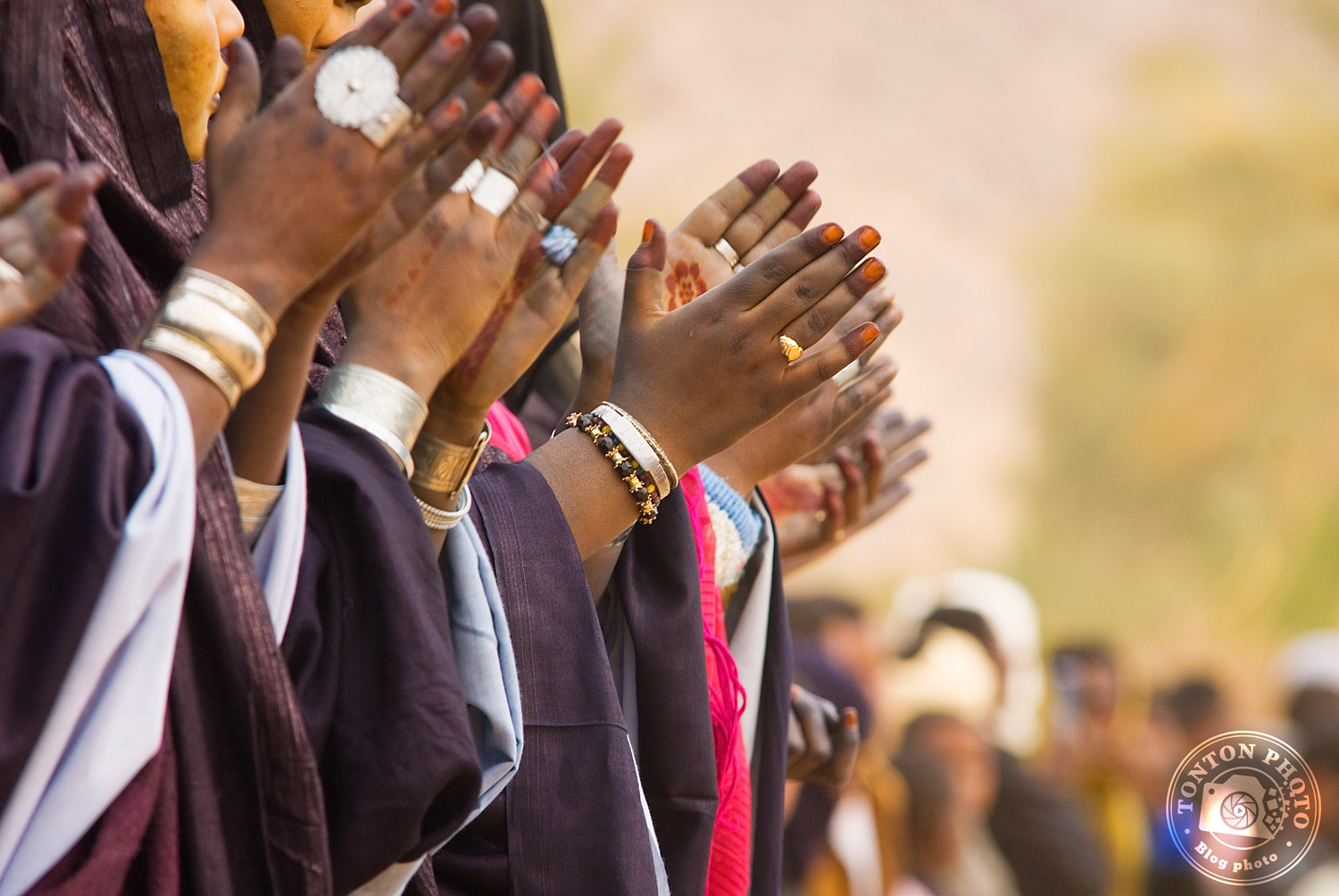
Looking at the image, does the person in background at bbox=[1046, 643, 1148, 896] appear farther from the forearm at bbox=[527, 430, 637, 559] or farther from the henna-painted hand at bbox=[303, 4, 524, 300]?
the henna-painted hand at bbox=[303, 4, 524, 300]

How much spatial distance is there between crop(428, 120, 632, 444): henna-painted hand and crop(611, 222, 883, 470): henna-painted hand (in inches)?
6.4

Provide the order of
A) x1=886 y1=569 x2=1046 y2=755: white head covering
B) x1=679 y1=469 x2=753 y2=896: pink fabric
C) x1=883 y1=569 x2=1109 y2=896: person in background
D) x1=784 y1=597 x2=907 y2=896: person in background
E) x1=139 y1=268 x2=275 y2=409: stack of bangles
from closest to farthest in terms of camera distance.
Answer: x1=139 y1=268 x2=275 y2=409: stack of bangles, x1=679 y1=469 x2=753 y2=896: pink fabric, x1=784 y1=597 x2=907 y2=896: person in background, x1=883 y1=569 x2=1109 y2=896: person in background, x1=886 y1=569 x2=1046 y2=755: white head covering

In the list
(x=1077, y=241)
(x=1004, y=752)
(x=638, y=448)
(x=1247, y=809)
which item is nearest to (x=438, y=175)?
(x=638, y=448)

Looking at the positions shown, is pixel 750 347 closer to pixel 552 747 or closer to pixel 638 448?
pixel 638 448

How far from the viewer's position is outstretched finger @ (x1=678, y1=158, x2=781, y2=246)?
5.04 feet

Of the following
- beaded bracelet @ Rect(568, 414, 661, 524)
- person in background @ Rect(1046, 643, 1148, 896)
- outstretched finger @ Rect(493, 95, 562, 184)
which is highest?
outstretched finger @ Rect(493, 95, 562, 184)

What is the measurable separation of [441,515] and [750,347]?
0.35 metres

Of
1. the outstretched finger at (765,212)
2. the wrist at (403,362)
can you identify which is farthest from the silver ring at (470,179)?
the outstretched finger at (765,212)

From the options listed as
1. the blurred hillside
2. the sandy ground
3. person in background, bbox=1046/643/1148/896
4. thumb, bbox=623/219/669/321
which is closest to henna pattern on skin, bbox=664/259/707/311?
thumb, bbox=623/219/669/321

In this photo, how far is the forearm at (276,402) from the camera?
0.98 meters

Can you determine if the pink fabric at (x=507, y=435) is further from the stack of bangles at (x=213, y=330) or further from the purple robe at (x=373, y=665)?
the stack of bangles at (x=213, y=330)

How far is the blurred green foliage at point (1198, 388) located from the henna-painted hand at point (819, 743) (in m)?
5.93

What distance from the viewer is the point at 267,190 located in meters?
0.93

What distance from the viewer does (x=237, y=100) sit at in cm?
98
